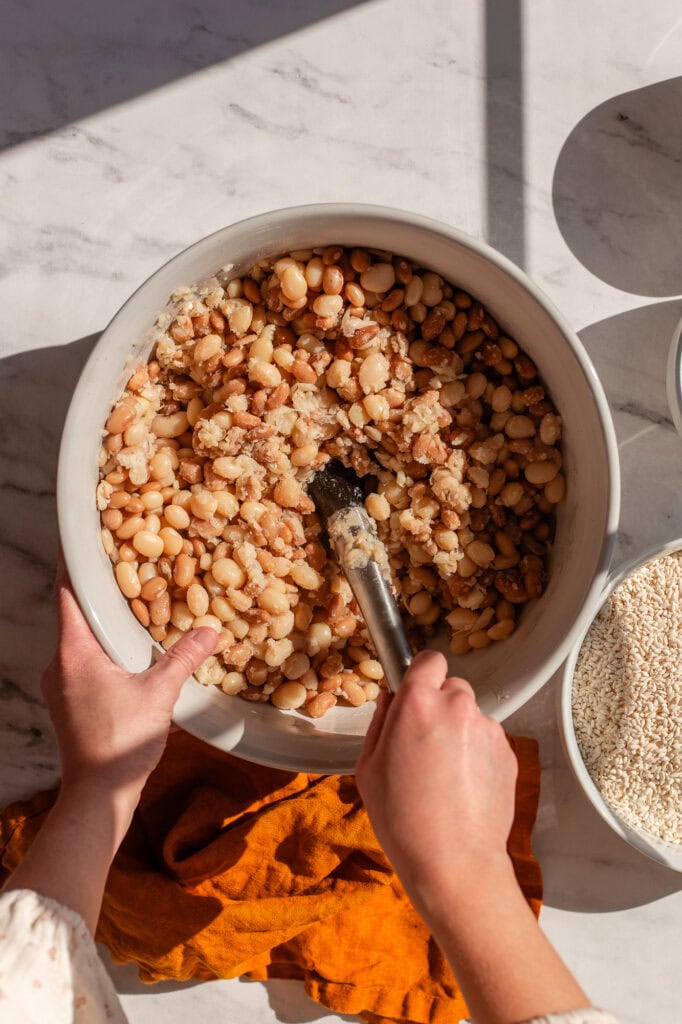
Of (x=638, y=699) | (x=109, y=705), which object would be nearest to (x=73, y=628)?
(x=109, y=705)

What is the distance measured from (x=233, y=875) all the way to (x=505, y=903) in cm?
46

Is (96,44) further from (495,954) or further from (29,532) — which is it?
(495,954)

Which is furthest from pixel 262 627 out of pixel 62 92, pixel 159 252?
pixel 62 92

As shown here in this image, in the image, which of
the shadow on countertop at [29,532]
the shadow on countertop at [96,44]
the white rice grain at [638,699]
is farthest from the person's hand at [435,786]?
the shadow on countertop at [96,44]

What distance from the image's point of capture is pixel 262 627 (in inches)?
36.0

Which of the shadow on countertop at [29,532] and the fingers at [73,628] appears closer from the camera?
the fingers at [73,628]

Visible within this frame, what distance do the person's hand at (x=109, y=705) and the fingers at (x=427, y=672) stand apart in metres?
0.21

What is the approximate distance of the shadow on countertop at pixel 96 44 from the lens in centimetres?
109

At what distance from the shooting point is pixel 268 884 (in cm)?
109

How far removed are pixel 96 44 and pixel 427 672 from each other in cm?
85

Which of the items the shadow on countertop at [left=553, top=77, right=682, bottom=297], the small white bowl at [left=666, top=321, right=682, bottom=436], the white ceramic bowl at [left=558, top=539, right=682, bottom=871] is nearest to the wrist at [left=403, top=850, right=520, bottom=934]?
the white ceramic bowl at [left=558, top=539, right=682, bottom=871]

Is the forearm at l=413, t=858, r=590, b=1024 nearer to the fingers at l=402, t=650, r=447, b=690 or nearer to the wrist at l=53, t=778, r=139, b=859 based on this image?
the fingers at l=402, t=650, r=447, b=690

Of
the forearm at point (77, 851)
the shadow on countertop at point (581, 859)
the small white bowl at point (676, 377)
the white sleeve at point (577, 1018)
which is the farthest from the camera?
the shadow on countertop at point (581, 859)

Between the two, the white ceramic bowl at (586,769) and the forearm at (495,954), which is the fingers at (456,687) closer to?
the forearm at (495,954)
